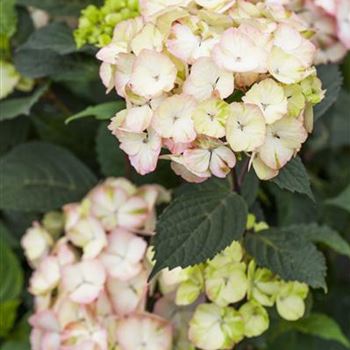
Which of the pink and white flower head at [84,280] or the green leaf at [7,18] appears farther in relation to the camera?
the green leaf at [7,18]

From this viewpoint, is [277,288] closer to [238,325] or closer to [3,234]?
[238,325]

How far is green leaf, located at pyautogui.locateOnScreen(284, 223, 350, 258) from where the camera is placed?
3.01 ft

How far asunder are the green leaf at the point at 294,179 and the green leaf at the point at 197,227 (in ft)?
0.24

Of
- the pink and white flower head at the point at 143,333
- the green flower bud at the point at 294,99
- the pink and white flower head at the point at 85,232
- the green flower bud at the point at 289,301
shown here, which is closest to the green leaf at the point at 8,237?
the pink and white flower head at the point at 85,232

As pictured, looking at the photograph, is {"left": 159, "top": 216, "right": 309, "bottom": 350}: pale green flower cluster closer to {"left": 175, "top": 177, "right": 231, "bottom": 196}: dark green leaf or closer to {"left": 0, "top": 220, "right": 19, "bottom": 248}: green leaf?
{"left": 175, "top": 177, "right": 231, "bottom": 196}: dark green leaf

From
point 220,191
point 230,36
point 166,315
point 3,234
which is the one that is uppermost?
point 230,36

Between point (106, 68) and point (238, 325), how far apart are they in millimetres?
256

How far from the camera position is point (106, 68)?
0.79 meters

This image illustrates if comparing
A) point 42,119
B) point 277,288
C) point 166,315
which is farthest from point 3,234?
point 277,288

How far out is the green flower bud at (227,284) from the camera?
0.83 meters

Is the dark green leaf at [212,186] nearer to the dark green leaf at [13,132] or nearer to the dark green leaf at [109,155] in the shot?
the dark green leaf at [109,155]

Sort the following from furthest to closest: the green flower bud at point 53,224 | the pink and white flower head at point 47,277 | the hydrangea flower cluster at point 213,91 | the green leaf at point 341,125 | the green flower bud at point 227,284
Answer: the green leaf at point 341,125
the green flower bud at point 53,224
the pink and white flower head at point 47,277
the green flower bud at point 227,284
the hydrangea flower cluster at point 213,91

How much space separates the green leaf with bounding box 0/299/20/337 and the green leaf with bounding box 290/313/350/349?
1.04 feet

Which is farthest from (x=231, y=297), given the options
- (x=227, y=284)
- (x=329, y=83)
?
(x=329, y=83)
